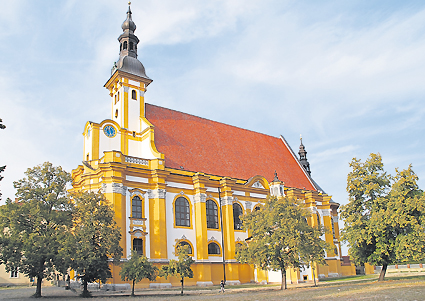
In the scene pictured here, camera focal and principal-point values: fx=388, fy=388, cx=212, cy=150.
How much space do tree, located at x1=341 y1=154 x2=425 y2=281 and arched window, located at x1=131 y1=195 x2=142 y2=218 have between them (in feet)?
52.1

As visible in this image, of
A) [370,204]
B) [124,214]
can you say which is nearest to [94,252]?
[124,214]

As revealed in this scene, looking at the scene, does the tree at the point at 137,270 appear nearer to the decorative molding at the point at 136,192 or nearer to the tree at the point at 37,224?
the tree at the point at 37,224

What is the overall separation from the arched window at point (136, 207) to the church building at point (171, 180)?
0.26 ft

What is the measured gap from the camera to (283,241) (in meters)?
24.9

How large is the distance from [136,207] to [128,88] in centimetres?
1153

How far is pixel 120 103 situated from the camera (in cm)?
3531

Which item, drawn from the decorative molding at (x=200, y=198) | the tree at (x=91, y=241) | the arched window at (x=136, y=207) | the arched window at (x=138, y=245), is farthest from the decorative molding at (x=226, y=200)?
the tree at (x=91, y=241)

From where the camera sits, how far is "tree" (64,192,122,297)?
72.2 feet

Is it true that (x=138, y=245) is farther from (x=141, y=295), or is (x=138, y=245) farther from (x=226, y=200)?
(x=226, y=200)

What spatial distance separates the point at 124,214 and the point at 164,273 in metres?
6.56

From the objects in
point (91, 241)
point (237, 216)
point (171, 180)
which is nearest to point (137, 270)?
point (91, 241)

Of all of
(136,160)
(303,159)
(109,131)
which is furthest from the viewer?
(303,159)

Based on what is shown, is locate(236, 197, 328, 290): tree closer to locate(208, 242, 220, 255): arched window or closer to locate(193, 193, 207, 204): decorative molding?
locate(208, 242, 220, 255): arched window

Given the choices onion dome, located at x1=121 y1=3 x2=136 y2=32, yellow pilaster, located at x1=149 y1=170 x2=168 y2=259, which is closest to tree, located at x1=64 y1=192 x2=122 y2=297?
yellow pilaster, located at x1=149 y1=170 x2=168 y2=259
